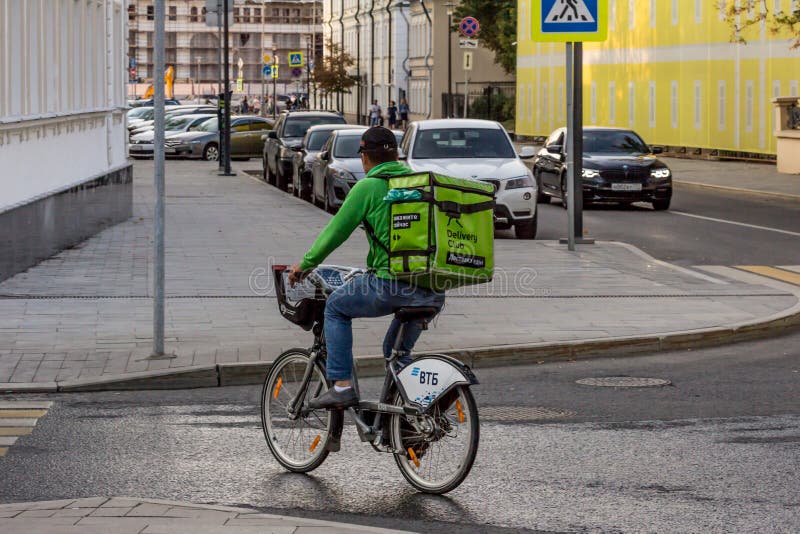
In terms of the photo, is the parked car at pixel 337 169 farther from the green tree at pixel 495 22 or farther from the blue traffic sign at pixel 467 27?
the green tree at pixel 495 22

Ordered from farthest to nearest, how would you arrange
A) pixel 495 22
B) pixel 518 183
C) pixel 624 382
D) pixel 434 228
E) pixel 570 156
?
pixel 495 22 → pixel 518 183 → pixel 570 156 → pixel 624 382 → pixel 434 228

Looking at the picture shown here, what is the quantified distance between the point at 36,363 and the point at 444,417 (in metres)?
4.55

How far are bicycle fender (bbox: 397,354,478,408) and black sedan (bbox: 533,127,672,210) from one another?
2103 cm

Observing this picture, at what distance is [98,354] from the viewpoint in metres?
11.1

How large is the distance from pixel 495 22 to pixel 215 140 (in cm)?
3462

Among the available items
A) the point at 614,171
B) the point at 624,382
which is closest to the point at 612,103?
the point at 614,171

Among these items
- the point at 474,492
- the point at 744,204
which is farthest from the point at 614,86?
the point at 474,492

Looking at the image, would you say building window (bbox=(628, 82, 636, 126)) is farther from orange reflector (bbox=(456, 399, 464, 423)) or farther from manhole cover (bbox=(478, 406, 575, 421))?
orange reflector (bbox=(456, 399, 464, 423))

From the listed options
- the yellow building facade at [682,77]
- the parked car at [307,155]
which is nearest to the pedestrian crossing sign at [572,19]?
the parked car at [307,155]

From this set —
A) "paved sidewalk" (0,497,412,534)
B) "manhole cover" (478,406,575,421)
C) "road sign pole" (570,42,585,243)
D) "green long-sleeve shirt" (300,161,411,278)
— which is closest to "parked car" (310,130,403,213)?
"road sign pole" (570,42,585,243)

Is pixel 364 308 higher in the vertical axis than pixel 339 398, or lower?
higher

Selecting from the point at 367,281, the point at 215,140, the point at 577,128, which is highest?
the point at 215,140

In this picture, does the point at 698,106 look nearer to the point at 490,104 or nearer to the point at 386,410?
the point at 490,104

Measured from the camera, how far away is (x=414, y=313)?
7133 millimetres
